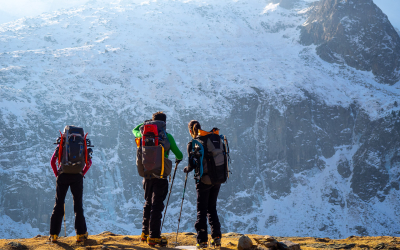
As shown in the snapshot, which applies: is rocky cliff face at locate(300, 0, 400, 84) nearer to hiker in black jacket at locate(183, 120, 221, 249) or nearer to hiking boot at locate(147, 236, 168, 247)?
hiker in black jacket at locate(183, 120, 221, 249)

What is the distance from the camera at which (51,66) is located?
5472 inches

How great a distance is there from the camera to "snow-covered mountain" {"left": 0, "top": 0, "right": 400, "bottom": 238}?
4264 inches

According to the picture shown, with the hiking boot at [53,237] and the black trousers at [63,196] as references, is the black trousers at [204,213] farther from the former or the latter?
the hiking boot at [53,237]

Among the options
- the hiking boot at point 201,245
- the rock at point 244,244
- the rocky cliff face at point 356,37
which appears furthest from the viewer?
the rocky cliff face at point 356,37

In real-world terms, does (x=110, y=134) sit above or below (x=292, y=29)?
below

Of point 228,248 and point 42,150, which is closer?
point 228,248

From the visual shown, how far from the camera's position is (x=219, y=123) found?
13000cm

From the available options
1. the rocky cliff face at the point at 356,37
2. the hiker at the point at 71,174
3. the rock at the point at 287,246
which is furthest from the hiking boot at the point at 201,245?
the rocky cliff face at the point at 356,37

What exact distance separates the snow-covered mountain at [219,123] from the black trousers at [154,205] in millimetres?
97185

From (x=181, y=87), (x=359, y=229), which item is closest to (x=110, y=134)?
(x=181, y=87)

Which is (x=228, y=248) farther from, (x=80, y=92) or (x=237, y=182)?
(x=80, y=92)

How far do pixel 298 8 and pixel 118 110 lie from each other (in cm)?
12363

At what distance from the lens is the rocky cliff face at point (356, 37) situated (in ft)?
510

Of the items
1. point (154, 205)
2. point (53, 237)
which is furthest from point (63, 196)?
point (154, 205)
